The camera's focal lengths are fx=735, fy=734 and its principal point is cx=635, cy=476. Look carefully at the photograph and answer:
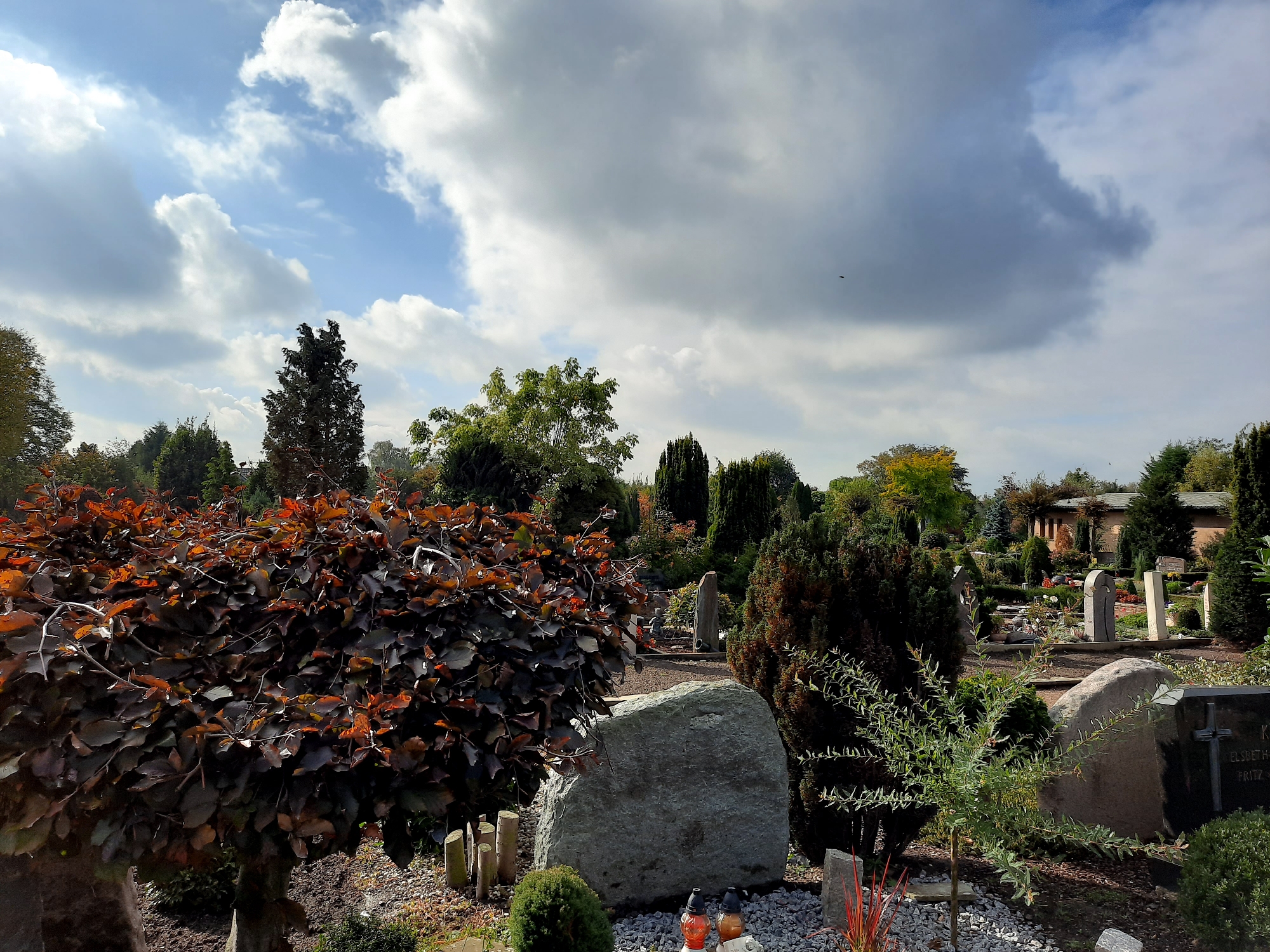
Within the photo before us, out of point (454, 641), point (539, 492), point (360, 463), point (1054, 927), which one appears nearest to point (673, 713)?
point (454, 641)

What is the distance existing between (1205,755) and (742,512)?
1758 cm

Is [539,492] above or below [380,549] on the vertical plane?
above

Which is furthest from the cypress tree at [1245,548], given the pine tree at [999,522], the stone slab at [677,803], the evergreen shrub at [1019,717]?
the pine tree at [999,522]

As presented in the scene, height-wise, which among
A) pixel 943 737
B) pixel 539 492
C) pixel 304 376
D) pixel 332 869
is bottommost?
pixel 332 869

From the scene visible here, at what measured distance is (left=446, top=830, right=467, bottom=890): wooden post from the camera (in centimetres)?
453

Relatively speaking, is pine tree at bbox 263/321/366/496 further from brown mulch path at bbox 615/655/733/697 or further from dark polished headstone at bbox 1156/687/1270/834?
dark polished headstone at bbox 1156/687/1270/834

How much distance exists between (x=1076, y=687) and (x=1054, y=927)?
188cm

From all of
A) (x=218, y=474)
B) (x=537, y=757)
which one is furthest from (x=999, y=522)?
(x=537, y=757)

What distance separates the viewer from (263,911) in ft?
10.4

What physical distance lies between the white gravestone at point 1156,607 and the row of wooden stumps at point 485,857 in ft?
46.5

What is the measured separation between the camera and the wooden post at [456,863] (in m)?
4.53

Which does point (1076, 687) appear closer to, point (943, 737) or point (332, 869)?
point (943, 737)

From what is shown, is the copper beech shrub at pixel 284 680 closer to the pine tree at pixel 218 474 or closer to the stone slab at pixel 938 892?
the stone slab at pixel 938 892

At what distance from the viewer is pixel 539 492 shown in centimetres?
2758
